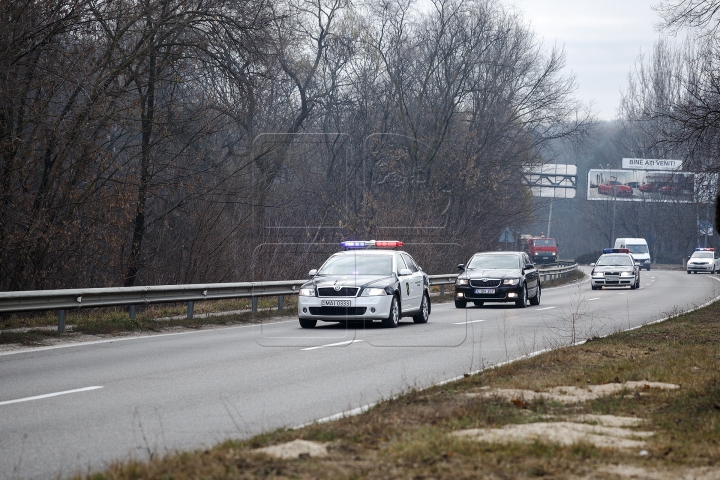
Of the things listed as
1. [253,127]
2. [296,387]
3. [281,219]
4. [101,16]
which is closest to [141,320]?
[101,16]

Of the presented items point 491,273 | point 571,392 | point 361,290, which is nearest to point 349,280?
point 361,290

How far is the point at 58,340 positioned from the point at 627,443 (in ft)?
40.2

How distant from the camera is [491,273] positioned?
93.7 ft

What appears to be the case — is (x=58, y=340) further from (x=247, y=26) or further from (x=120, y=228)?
(x=247, y=26)

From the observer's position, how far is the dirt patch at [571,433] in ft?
22.1

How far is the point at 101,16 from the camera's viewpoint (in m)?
21.1

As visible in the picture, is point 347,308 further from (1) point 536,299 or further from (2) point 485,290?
(1) point 536,299

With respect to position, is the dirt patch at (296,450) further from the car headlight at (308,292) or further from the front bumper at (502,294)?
the front bumper at (502,294)

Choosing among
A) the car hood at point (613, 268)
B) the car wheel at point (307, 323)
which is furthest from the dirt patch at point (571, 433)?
the car hood at point (613, 268)

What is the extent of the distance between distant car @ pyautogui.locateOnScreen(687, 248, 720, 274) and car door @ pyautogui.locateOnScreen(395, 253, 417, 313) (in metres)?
54.8

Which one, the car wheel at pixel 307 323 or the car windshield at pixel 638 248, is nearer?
the car wheel at pixel 307 323

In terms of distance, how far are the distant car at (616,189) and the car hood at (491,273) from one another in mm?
59764

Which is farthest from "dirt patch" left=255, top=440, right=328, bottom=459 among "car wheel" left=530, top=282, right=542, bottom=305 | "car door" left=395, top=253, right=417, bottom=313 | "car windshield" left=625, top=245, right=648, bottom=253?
"car windshield" left=625, top=245, right=648, bottom=253

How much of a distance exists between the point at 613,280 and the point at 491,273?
653 inches
